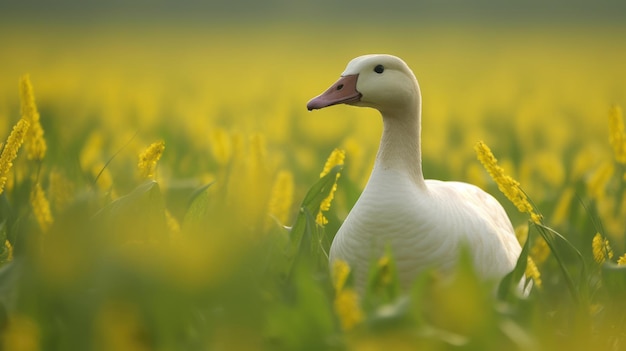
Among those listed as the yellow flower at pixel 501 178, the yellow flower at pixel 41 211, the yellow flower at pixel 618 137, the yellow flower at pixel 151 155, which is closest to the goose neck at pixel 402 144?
the yellow flower at pixel 501 178

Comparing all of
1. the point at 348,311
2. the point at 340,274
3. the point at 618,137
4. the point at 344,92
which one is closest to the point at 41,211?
the point at 344,92

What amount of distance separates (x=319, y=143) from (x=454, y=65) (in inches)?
314

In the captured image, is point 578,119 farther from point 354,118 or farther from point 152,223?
point 152,223

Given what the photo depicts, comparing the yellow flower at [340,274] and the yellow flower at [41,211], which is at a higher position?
the yellow flower at [340,274]

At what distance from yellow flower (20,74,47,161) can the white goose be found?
997 mm

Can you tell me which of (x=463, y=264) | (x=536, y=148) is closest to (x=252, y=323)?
(x=463, y=264)

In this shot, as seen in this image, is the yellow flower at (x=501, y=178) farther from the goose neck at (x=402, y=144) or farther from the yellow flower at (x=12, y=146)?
the yellow flower at (x=12, y=146)

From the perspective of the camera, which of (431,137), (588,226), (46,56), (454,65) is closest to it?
(588,226)

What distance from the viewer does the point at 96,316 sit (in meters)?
1.92

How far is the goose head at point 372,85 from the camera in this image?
3.59m

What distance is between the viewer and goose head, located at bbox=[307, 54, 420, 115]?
359cm

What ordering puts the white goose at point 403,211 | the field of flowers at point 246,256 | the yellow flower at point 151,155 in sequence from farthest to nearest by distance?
1. the white goose at point 403,211
2. the yellow flower at point 151,155
3. the field of flowers at point 246,256

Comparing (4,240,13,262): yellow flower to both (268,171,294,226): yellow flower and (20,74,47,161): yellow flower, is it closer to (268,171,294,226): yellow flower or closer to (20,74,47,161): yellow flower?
(20,74,47,161): yellow flower

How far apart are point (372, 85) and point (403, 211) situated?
1.76 ft
